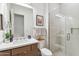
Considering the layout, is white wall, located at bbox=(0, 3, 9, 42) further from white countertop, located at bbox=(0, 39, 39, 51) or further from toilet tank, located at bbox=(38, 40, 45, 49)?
toilet tank, located at bbox=(38, 40, 45, 49)

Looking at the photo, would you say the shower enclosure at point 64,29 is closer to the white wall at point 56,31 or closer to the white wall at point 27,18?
the white wall at point 56,31

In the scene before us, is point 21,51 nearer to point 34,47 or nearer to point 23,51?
point 23,51

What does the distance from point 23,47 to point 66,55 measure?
664 millimetres

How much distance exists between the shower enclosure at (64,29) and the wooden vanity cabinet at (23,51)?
9.9 inches

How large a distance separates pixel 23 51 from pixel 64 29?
0.70 metres

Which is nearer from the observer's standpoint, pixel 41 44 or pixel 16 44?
pixel 16 44

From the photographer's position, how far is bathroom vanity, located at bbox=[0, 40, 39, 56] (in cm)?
179

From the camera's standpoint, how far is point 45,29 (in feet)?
6.45

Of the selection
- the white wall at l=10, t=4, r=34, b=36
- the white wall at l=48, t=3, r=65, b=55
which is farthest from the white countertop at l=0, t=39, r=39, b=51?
the white wall at l=48, t=3, r=65, b=55

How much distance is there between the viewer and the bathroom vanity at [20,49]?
179 centimetres

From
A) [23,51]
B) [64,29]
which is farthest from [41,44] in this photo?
[64,29]

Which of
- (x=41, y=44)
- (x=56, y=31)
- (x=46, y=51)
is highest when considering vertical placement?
(x=56, y=31)

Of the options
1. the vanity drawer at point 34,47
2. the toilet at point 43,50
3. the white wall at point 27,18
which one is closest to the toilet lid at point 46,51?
the toilet at point 43,50

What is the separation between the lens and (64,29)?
1953mm
